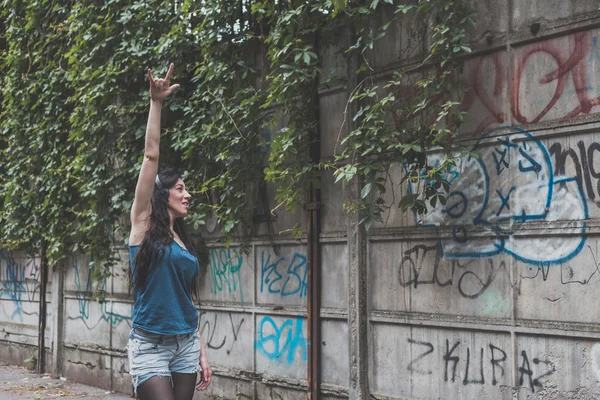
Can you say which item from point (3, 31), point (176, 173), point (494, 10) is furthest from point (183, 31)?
point (3, 31)

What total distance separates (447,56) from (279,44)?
1.72 meters

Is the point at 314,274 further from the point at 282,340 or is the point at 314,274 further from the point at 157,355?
the point at 157,355

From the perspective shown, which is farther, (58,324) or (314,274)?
(58,324)

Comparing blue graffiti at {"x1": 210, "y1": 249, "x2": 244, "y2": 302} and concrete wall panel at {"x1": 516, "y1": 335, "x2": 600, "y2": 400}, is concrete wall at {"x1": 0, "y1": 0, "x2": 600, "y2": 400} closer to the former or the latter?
concrete wall panel at {"x1": 516, "y1": 335, "x2": 600, "y2": 400}

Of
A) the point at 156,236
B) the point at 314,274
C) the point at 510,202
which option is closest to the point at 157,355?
the point at 156,236

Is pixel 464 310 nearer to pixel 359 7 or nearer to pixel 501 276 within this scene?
pixel 501 276

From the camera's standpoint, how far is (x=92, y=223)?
9578 millimetres

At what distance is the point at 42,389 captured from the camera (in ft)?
34.1

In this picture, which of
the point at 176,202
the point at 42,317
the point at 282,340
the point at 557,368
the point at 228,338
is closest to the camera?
the point at 176,202

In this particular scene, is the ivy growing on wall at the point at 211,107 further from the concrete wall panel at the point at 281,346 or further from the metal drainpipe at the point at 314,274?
the concrete wall panel at the point at 281,346

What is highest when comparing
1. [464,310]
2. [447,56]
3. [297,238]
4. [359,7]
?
[359,7]

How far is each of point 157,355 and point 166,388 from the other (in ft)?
0.56

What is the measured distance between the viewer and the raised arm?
4.18 meters

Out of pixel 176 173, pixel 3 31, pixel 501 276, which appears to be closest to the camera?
pixel 176 173
